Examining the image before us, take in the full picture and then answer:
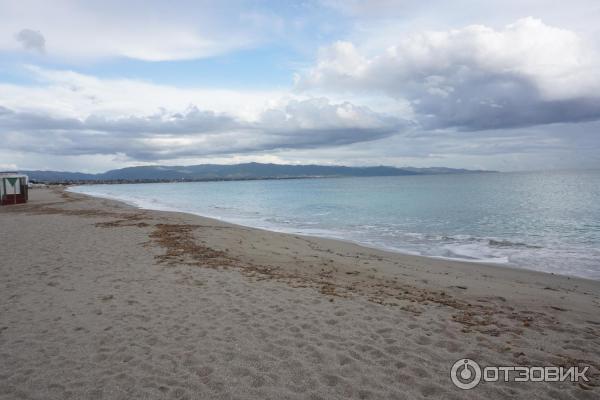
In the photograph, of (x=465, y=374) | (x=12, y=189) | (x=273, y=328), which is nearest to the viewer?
(x=465, y=374)

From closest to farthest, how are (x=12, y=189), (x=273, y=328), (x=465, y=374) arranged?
(x=465, y=374) < (x=273, y=328) < (x=12, y=189)

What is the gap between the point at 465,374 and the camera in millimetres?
4703

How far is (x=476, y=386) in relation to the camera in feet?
14.6

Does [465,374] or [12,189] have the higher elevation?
[12,189]

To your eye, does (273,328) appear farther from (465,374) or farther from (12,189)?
(12,189)

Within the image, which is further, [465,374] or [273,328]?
[273,328]

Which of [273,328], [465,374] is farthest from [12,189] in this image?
[465,374]

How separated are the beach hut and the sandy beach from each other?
31.3m

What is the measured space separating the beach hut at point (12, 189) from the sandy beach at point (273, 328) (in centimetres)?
3127

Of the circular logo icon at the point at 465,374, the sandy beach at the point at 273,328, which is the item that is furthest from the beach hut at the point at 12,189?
the circular logo icon at the point at 465,374

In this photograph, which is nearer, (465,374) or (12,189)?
(465,374)

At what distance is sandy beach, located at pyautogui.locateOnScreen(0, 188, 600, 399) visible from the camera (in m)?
4.41

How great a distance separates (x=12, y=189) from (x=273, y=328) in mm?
41882

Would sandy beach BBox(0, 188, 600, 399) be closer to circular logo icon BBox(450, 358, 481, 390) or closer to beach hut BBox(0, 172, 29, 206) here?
circular logo icon BBox(450, 358, 481, 390)
